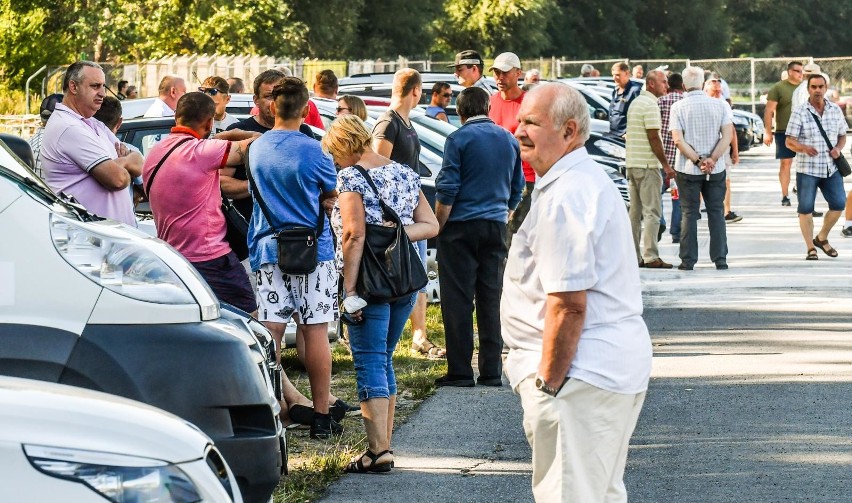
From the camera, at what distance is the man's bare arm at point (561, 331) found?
446 centimetres

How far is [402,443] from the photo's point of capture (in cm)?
800

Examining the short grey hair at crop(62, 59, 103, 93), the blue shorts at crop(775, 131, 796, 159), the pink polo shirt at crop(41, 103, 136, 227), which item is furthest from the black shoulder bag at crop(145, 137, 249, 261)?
the blue shorts at crop(775, 131, 796, 159)

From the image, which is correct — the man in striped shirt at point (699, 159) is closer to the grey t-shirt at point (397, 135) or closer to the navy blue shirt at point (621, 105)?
the navy blue shirt at point (621, 105)

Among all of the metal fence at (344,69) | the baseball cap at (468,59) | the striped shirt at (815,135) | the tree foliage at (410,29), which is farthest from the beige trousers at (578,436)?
the tree foliage at (410,29)

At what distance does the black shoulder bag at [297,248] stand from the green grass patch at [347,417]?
0.94 metres

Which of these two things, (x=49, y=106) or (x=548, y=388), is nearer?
(x=548, y=388)

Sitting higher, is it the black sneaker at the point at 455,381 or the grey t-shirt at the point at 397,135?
the grey t-shirt at the point at 397,135

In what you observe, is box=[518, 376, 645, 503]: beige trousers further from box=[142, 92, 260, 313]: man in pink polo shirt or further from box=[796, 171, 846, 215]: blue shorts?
box=[796, 171, 846, 215]: blue shorts

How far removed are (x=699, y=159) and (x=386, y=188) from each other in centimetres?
843

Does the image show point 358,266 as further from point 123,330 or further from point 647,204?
point 647,204

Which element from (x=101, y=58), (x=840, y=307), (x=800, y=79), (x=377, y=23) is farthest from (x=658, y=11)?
(x=840, y=307)

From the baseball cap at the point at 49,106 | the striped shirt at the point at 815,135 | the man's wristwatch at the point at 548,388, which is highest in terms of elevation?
the baseball cap at the point at 49,106

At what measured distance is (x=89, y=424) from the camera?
3553 millimetres

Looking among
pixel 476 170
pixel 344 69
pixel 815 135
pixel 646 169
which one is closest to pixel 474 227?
pixel 476 170
